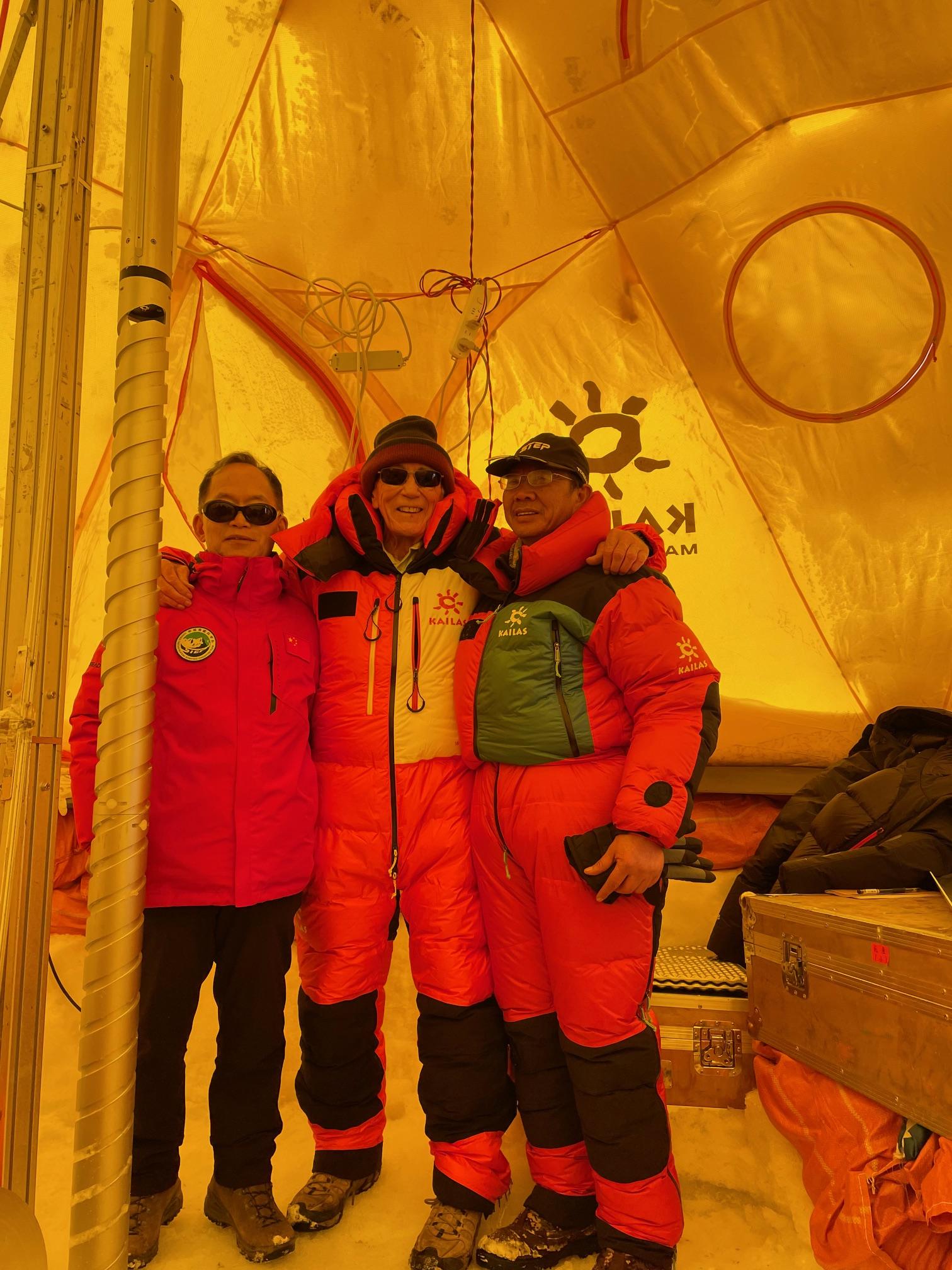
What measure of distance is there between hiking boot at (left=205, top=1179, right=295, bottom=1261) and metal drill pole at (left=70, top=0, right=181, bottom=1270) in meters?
0.54

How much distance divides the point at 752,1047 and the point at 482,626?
4.31 ft

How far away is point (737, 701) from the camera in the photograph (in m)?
3.30

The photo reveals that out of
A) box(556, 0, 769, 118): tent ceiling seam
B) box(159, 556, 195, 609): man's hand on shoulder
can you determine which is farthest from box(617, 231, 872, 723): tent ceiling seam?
box(159, 556, 195, 609): man's hand on shoulder

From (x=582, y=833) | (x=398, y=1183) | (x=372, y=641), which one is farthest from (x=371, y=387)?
(x=398, y=1183)

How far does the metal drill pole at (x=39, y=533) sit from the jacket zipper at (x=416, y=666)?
74cm

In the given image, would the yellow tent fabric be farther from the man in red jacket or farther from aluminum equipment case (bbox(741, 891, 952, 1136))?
the man in red jacket

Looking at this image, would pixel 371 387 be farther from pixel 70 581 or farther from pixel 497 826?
pixel 70 581

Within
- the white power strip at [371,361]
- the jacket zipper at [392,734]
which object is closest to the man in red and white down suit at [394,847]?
the jacket zipper at [392,734]

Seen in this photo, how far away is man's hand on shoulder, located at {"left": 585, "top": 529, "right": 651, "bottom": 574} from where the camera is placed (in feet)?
5.83

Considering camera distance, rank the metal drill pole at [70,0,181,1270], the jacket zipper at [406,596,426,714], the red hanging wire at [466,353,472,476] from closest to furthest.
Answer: the metal drill pole at [70,0,181,1270] < the jacket zipper at [406,596,426,714] < the red hanging wire at [466,353,472,476]

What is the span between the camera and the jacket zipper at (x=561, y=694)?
1.71 metres

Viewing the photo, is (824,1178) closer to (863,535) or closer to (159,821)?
(159,821)

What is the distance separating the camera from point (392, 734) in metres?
1.81

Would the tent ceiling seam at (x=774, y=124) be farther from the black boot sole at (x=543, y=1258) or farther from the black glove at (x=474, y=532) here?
the black boot sole at (x=543, y=1258)
